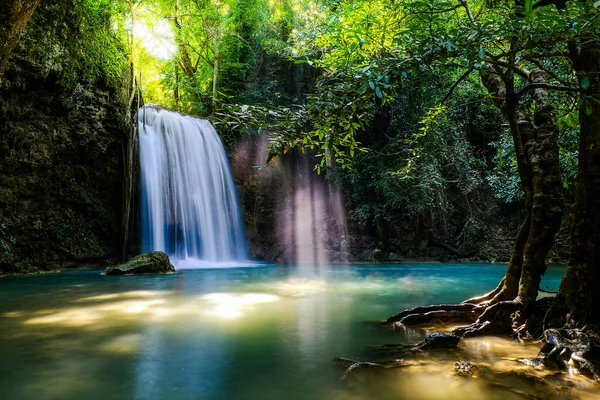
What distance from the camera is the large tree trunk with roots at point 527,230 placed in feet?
13.0

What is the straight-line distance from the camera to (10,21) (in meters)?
2.78

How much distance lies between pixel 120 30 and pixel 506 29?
13981 mm

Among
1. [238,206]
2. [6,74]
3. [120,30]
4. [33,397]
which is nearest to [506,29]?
[33,397]

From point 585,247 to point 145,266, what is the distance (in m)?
9.88

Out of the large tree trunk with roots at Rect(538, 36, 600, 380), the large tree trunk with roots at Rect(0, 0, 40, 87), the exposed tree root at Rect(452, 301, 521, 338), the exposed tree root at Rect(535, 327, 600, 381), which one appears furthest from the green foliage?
the exposed tree root at Rect(535, 327, 600, 381)

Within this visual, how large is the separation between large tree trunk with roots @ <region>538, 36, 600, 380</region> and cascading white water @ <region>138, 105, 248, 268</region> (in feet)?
38.5

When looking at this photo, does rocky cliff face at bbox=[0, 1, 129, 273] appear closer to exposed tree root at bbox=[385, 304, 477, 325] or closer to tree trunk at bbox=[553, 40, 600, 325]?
exposed tree root at bbox=[385, 304, 477, 325]

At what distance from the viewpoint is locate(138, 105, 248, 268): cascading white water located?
47.6 feet

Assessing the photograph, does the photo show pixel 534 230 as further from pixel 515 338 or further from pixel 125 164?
pixel 125 164

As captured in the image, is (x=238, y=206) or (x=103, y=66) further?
(x=238, y=206)

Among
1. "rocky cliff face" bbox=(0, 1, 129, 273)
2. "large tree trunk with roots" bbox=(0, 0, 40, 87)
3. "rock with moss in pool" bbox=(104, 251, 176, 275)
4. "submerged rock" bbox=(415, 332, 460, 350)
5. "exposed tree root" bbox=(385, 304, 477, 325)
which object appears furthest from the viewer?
"rocky cliff face" bbox=(0, 1, 129, 273)

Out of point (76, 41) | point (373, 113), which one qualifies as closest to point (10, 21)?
point (373, 113)

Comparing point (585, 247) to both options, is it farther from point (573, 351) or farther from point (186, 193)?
point (186, 193)

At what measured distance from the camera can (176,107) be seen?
24766 mm
